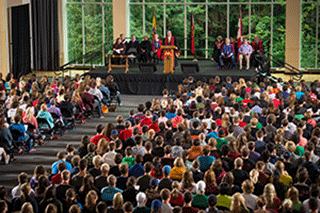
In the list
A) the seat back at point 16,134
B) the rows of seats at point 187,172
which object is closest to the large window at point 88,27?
the seat back at point 16,134

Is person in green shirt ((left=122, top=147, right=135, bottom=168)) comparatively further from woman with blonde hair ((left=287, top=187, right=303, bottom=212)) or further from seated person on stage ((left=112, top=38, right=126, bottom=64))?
seated person on stage ((left=112, top=38, right=126, bottom=64))

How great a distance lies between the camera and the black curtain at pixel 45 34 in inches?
1019

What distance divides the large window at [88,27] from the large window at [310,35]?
852cm

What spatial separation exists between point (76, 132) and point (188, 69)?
19.9ft

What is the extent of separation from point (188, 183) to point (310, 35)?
58.3ft

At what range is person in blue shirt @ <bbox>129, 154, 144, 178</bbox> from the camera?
9492 mm

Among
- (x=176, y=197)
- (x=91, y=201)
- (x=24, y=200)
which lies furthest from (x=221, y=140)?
(x=24, y=200)

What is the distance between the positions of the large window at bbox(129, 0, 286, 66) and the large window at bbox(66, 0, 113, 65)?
1.23m

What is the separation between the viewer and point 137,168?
952 centimetres

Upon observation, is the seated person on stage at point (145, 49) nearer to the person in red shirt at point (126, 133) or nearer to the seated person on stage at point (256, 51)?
the seated person on stage at point (256, 51)

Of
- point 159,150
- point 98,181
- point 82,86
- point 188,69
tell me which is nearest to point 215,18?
point 188,69

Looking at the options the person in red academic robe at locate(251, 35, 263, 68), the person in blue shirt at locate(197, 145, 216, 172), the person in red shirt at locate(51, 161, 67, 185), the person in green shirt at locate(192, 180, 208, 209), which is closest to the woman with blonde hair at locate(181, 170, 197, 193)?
the person in green shirt at locate(192, 180, 208, 209)

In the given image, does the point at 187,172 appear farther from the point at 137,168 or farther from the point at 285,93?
the point at 285,93

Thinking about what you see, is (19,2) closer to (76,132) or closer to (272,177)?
(76,132)
